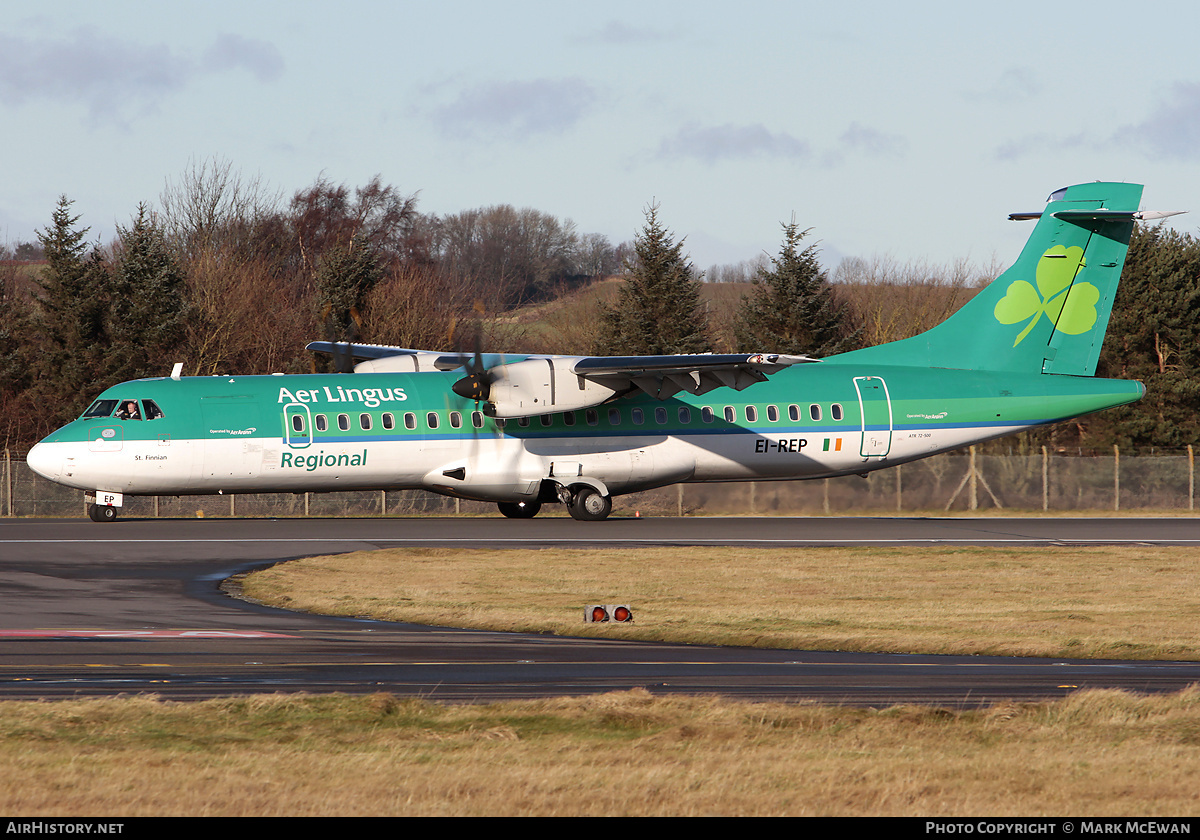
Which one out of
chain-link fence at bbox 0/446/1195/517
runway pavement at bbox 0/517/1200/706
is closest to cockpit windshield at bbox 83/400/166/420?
runway pavement at bbox 0/517/1200/706

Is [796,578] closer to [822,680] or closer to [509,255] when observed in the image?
[822,680]

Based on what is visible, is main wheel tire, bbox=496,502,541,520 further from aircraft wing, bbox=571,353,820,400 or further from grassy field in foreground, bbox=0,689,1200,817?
grassy field in foreground, bbox=0,689,1200,817

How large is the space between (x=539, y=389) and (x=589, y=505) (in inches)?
131

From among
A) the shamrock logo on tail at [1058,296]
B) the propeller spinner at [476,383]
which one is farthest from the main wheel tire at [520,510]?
the shamrock logo on tail at [1058,296]

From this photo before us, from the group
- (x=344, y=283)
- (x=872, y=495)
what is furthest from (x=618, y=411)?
(x=344, y=283)

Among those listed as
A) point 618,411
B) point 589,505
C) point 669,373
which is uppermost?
point 669,373

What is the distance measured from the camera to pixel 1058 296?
3156cm

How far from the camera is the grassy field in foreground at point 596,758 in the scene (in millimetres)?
6902

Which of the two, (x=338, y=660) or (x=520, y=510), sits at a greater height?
(x=520, y=510)

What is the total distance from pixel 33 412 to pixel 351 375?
77.0ft

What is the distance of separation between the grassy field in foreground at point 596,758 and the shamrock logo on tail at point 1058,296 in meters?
23.3

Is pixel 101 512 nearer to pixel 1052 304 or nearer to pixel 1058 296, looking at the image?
pixel 1052 304

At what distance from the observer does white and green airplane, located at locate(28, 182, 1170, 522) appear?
26734mm

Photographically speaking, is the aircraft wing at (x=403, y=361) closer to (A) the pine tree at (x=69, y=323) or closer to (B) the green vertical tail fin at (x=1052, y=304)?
(B) the green vertical tail fin at (x=1052, y=304)
